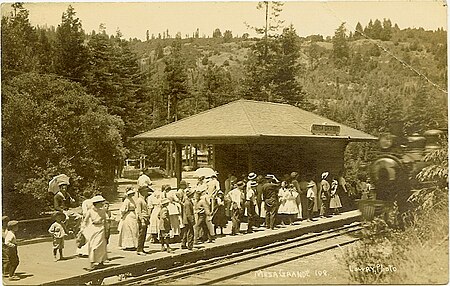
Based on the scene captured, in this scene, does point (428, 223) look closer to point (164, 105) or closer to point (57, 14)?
point (164, 105)

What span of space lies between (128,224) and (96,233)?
0.67 metres

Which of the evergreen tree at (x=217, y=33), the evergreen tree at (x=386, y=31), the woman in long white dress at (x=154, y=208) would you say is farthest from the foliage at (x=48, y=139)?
the evergreen tree at (x=386, y=31)

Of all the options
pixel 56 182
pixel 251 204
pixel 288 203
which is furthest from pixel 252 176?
pixel 56 182

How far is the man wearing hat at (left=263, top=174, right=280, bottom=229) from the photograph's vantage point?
9.41 meters

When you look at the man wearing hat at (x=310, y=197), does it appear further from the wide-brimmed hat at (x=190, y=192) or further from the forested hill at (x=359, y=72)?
the wide-brimmed hat at (x=190, y=192)

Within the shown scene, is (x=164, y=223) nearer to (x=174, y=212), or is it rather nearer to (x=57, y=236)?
(x=174, y=212)

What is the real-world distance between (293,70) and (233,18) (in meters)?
1.43

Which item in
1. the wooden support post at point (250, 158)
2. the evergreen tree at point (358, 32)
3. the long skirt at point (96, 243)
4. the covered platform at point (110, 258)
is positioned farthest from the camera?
the wooden support post at point (250, 158)

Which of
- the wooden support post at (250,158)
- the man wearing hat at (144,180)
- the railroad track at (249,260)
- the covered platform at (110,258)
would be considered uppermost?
the wooden support post at (250,158)

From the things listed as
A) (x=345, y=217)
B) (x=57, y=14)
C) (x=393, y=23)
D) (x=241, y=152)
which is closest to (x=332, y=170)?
(x=345, y=217)

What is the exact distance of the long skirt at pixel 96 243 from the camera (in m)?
7.33

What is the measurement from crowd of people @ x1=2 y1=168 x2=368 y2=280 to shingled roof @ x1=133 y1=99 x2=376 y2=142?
0.67 m

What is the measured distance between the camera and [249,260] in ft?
27.0

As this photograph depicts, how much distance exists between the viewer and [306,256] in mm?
8297
